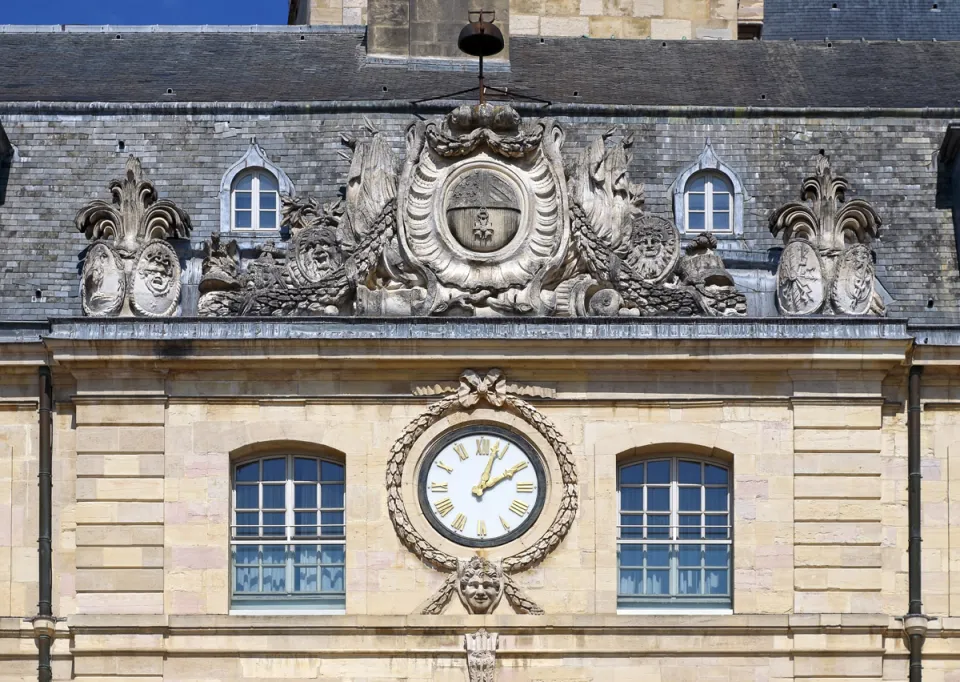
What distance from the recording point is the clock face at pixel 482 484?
1364 inches

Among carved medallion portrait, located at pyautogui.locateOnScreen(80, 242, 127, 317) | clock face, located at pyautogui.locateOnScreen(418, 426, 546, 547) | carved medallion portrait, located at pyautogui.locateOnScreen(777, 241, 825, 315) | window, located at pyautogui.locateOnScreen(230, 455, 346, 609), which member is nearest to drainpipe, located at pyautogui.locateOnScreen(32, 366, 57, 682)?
carved medallion portrait, located at pyautogui.locateOnScreen(80, 242, 127, 317)

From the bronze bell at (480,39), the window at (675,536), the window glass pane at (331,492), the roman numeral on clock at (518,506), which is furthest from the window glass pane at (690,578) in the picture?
the bronze bell at (480,39)

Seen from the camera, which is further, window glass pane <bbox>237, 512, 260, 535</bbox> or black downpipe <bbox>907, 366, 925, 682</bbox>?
window glass pane <bbox>237, 512, 260, 535</bbox>

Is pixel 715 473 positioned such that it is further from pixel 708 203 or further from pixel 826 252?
pixel 708 203

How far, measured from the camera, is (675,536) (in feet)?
114

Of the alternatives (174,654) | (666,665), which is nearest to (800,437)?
(666,665)

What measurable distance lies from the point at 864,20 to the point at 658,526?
1513 cm

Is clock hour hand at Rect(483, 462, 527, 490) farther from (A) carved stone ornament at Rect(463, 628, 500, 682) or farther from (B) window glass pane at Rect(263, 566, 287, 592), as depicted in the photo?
(B) window glass pane at Rect(263, 566, 287, 592)

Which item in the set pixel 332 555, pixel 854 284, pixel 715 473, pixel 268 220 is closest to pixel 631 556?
pixel 715 473

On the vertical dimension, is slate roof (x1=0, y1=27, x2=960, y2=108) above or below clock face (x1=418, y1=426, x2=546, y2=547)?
above

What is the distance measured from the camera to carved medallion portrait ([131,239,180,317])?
1375 inches

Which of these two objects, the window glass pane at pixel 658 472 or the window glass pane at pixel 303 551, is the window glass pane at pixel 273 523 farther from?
the window glass pane at pixel 658 472

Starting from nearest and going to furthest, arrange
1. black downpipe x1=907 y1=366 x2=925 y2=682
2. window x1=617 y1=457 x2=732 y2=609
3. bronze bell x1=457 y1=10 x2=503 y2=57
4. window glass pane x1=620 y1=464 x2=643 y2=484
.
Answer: black downpipe x1=907 y1=366 x2=925 y2=682 → window x1=617 y1=457 x2=732 y2=609 → window glass pane x1=620 y1=464 x2=643 y2=484 → bronze bell x1=457 y1=10 x2=503 y2=57

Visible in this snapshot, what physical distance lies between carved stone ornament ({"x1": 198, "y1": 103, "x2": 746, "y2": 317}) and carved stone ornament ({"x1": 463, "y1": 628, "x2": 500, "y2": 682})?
3967 millimetres
